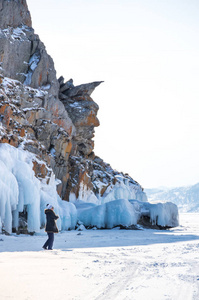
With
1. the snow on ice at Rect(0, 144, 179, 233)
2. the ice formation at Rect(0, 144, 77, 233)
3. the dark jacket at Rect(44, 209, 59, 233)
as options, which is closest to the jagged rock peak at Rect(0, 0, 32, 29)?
the snow on ice at Rect(0, 144, 179, 233)

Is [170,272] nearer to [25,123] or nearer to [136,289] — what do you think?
[136,289]

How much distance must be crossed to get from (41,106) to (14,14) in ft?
37.6

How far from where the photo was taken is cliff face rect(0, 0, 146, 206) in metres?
29.9

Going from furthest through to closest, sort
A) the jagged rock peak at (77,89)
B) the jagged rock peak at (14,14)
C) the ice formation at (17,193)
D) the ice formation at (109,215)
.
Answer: the jagged rock peak at (77,89)
the jagged rock peak at (14,14)
the ice formation at (109,215)
the ice formation at (17,193)

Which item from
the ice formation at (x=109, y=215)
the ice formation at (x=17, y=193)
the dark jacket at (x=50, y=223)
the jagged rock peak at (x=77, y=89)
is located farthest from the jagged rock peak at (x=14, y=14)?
the dark jacket at (x=50, y=223)

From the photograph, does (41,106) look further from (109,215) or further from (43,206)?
(43,206)

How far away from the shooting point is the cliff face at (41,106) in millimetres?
29875

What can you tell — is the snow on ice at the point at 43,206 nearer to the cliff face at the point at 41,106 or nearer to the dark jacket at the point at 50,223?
the cliff face at the point at 41,106

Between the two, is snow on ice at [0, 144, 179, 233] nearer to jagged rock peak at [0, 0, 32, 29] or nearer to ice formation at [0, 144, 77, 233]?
ice formation at [0, 144, 77, 233]

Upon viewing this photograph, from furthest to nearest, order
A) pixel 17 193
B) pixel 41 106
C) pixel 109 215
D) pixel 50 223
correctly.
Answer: pixel 41 106, pixel 109 215, pixel 17 193, pixel 50 223

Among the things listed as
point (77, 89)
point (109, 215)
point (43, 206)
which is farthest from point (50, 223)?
point (77, 89)

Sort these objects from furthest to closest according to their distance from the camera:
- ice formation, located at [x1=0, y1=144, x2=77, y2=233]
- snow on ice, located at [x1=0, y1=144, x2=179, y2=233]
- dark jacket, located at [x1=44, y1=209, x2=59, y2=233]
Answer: snow on ice, located at [x1=0, y1=144, x2=179, y2=233], ice formation, located at [x1=0, y1=144, x2=77, y2=233], dark jacket, located at [x1=44, y1=209, x2=59, y2=233]

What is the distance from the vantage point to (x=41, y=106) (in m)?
33.8

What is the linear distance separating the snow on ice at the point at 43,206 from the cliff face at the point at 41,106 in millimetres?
2122
